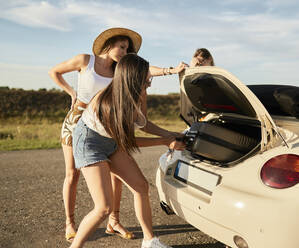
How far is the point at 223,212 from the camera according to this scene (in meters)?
2.41

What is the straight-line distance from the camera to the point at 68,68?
336 centimetres

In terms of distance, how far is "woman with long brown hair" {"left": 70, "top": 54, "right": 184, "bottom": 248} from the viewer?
8.34 ft

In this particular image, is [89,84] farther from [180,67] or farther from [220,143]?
[220,143]

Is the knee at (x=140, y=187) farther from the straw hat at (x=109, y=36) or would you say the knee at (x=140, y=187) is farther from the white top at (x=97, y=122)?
the straw hat at (x=109, y=36)

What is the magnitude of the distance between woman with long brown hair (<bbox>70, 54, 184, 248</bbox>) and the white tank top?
1.61 feet

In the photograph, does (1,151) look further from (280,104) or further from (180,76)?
(280,104)

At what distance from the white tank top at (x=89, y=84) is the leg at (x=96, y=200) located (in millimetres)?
807

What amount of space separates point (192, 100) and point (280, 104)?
0.85m

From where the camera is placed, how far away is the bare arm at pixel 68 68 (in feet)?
10.8

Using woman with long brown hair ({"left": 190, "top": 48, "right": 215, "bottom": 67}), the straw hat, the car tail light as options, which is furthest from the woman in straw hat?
woman with long brown hair ({"left": 190, "top": 48, "right": 215, "bottom": 67})

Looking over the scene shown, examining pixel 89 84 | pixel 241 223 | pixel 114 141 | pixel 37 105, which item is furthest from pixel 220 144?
pixel 37 105

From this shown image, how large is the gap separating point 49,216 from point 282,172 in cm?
274

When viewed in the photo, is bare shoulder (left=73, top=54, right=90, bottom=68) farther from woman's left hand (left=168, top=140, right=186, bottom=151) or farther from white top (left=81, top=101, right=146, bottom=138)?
woman's left hand (left=168, top=140, right=186, bottom=151)

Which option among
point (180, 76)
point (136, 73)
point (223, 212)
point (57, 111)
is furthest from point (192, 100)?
point (57, 111)
